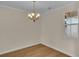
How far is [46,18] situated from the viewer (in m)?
4.39

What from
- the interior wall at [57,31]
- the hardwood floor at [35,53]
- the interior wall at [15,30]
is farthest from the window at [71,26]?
the interior wall at [15,30]

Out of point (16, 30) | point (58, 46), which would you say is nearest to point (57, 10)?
point (58, 46)

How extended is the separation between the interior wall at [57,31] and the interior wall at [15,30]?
0.60m

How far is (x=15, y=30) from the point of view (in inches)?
148

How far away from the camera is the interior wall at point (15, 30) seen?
133 inches

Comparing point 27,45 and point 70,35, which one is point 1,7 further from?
point 70,35

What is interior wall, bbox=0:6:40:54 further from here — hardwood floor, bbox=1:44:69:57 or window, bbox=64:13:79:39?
window, bbox=64:13:79:39

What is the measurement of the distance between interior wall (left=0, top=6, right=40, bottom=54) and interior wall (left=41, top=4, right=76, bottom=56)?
0.60 metres

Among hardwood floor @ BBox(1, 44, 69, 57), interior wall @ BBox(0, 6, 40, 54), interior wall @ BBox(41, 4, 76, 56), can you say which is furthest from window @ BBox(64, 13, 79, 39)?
interior wall @ BBox(0, 6, 40, 54)

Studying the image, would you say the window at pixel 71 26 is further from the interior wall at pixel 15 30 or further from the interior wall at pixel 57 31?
the interior wall at pixel 15 30

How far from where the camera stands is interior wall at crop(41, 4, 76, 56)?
3129 mm

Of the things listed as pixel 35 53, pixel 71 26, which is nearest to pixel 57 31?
pixel 71 26

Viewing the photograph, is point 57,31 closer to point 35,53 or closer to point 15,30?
point 35,53

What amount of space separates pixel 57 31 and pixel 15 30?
65.4 inches
